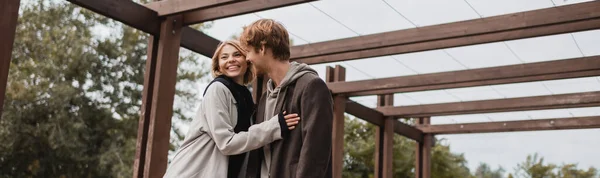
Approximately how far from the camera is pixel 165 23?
14.7 ft

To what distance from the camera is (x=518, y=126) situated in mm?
8422

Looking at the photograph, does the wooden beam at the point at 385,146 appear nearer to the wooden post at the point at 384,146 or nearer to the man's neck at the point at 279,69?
the wooden post at the point at 384,146

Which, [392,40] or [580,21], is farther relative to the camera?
[392,40]

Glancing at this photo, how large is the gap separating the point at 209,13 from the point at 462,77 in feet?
9.39

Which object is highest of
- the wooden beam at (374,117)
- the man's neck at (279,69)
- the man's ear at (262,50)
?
the wooden beam at (374,117)

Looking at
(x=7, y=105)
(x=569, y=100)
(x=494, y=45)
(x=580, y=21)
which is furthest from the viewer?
(x=7, y=105)

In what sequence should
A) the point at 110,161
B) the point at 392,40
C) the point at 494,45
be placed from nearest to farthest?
1. the point at 392,40
2. the point at 494,45
3. the point at 110,161

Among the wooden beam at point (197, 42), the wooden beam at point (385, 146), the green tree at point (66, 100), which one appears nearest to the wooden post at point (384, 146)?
the wooden beam at point (385, 146)

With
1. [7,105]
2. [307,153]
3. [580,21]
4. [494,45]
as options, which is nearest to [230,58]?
[307,153]

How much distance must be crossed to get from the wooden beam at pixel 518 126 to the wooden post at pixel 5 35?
22.2ft

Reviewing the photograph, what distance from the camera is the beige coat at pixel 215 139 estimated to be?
188 centimetres

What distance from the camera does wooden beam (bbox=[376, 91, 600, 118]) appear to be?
22.4ft

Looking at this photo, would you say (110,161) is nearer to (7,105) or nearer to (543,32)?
(7,105)

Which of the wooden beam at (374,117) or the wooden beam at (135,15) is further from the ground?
the wooden beam at (135,15)
